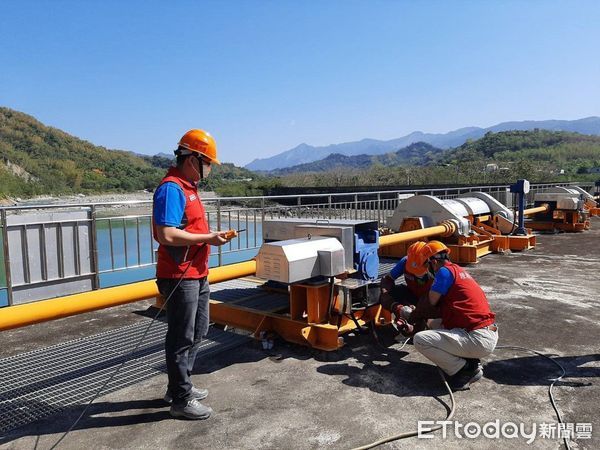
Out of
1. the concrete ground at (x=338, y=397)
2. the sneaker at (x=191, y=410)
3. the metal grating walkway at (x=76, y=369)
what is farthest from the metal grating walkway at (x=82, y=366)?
the sneaker at (x=191, y=410)

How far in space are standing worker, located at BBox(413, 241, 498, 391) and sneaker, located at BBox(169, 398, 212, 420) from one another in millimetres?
1695

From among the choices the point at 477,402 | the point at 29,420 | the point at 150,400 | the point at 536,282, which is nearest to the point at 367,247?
the point at 477,402

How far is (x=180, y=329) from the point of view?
2.93 metres

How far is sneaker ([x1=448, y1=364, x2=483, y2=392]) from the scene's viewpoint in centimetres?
342

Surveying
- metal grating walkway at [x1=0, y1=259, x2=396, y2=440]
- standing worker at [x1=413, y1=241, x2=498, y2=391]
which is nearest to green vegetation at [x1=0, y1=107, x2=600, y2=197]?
metal grating walkway at [x1=0, y1=259, x2=396, y2=440]

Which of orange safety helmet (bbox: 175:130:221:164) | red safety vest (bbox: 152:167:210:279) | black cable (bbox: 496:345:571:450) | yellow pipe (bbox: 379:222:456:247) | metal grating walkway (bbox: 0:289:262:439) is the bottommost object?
black cable (bbox: 496:345:571:450)

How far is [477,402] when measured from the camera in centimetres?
322

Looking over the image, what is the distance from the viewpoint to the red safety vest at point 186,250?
9.48 feet

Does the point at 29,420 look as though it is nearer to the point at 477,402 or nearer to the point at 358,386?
the point at 358,386

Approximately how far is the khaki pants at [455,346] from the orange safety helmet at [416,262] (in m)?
0.61

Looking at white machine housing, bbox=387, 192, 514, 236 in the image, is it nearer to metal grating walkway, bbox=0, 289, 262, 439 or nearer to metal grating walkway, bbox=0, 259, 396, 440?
metal grating walkway, bbox=0, 259, 396, 440

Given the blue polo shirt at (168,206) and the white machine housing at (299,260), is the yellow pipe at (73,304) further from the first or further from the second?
the blue polo shirt at (168,206)

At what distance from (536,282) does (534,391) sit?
402cm

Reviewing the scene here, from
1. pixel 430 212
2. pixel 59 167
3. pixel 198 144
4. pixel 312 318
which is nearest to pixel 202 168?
pixel 198 144
